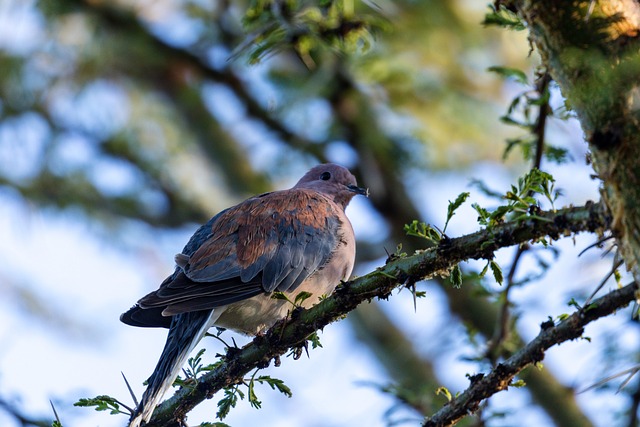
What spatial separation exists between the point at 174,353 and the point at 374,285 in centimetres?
145

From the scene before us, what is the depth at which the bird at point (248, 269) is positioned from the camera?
390 centimetres

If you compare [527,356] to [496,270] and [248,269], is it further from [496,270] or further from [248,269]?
[248,269]

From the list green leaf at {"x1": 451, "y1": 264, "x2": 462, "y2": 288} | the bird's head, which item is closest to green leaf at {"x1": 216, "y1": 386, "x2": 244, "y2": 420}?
green leaf at {"x1": 451, "y1": 264, "x2": 462, "y2": 288}

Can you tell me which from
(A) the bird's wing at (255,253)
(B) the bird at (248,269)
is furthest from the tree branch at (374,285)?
(A) the bird's wing at (255,253)

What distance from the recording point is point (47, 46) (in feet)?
25.2

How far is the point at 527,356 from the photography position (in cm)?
240

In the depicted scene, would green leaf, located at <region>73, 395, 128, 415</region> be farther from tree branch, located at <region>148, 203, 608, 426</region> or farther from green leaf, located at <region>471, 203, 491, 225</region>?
green leaf, located at <region>471, 203, 491, 225</region>

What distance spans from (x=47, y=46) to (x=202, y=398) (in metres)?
5.61

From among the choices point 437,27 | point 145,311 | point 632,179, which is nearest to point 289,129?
point 437,27

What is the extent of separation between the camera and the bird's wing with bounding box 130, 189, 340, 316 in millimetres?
3975

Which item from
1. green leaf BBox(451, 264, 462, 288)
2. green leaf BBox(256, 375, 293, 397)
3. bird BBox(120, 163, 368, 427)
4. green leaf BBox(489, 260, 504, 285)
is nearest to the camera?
green leaf BBox(489, 260, 504, 285)

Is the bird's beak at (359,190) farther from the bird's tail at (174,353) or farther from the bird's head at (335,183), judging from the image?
the bird's tail at (174,353)

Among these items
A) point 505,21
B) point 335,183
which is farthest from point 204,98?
point 505,21

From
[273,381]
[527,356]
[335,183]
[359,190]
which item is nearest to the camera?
[527,356]
